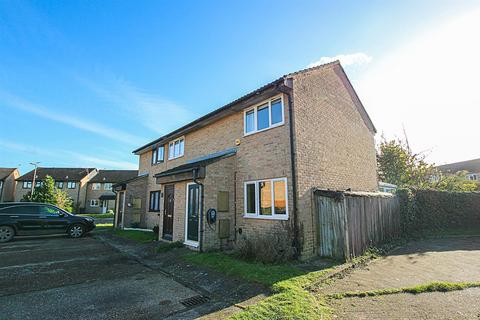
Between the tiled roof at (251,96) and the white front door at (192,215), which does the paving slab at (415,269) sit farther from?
the tiled roof at (251,96)

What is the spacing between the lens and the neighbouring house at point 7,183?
145ft

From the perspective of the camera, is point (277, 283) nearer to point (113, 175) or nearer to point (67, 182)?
point (113, 175)

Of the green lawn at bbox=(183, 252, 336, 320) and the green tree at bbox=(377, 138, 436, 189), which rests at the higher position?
the green tree at bbox=(377, 138, 436, 189)

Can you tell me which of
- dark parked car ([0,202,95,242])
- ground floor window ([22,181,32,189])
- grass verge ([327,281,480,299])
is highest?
ground floor window ([22,181,32,189])

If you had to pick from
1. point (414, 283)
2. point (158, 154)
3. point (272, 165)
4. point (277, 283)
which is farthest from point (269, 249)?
point (158, 154)

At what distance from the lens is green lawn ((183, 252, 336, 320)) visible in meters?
4.02

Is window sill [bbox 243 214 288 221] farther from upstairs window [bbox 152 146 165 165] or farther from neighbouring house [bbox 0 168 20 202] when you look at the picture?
neighbouring house [bbox 0 168 20 202]

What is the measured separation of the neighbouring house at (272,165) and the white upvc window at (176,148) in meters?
2.47

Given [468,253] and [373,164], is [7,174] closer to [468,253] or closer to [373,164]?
[373,164]

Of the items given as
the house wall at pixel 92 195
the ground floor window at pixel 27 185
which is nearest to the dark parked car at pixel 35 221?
the house wall at pixel 92 195

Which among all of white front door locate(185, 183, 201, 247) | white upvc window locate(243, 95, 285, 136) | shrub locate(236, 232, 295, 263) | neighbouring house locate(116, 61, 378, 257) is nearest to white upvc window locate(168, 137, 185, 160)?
neighbouring house locate(116, 61, 378, 257)

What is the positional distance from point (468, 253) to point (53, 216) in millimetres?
18625

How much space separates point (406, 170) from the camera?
76.0 feet

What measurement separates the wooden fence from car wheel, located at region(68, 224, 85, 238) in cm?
1285
